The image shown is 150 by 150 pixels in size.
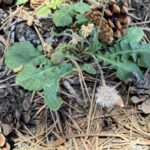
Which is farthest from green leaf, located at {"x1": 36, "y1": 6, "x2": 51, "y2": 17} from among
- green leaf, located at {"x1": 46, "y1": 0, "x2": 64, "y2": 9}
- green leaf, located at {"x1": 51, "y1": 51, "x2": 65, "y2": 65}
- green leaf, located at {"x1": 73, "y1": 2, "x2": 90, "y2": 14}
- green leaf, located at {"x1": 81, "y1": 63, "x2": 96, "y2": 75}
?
green leaf, located at {"x1": 81, "y1": 63, "x2": 96, "y2": 75}

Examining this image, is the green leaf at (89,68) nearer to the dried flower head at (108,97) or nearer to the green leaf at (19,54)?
the dried flower head at (108,97)

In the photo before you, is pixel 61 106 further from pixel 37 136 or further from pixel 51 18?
pixel 51 18

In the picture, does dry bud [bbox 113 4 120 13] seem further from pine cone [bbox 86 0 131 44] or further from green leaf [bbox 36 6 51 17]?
green leaf [bbox 36 6 51 17]

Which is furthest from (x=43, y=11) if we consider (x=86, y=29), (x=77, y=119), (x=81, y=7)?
(x=77, y=119)

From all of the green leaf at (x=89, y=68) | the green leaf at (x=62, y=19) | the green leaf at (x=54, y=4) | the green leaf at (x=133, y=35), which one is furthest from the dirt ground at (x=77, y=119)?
the green leaf at (x=54, y=4)

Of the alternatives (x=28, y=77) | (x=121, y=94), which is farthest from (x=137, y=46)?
(x=28, y=77)

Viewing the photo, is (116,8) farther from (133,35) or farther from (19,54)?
(19,54)
